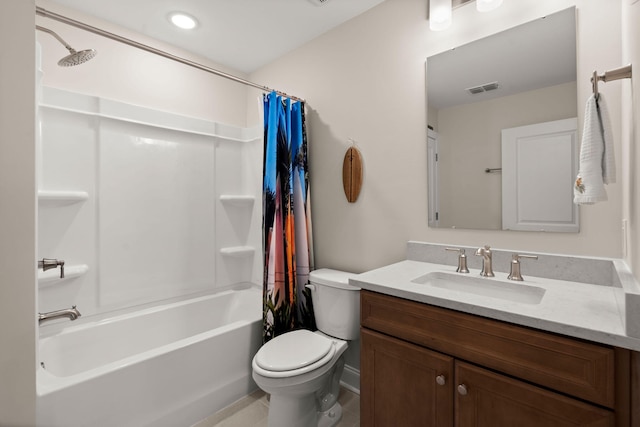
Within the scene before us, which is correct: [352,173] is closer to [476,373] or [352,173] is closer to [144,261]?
[476,373]

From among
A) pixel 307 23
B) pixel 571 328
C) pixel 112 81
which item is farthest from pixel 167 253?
pixel 571 328

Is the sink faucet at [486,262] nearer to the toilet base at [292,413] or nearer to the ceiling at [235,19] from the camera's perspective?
the toilet base at [292,413]

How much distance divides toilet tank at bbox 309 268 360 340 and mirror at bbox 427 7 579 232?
2.07ft

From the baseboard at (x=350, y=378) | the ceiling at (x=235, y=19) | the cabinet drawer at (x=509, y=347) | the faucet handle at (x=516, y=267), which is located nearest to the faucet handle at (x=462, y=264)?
the faucet handle at (x=516, y=267)

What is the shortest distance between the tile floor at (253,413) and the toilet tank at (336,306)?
1.47 feet

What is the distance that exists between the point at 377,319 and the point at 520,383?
1.74ft

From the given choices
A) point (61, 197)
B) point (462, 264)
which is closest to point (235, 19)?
point (61, 197)

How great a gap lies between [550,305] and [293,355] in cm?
115

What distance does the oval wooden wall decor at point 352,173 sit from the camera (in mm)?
2061

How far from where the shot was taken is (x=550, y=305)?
1.01m

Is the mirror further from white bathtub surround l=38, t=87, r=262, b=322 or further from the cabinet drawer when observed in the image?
white bathtub surround l=38, t=87, r=262, b=322

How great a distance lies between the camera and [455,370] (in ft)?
3.53

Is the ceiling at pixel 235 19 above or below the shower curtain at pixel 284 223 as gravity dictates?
above

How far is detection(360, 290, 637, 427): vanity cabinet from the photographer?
82 cm
